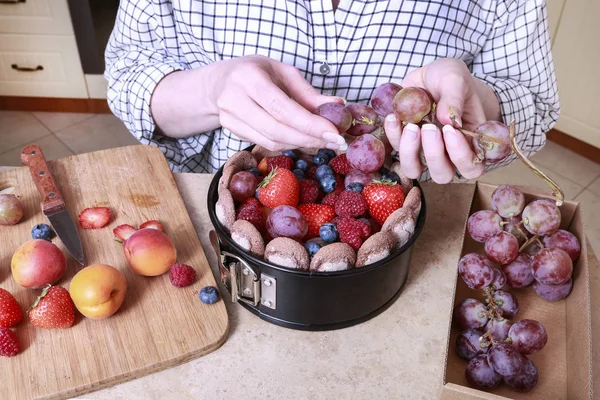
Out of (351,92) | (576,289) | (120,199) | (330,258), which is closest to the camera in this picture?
(330,258)

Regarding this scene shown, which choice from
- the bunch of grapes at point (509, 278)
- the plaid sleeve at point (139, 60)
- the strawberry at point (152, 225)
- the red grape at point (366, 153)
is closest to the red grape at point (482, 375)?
the bunch of grapes at point (509, 278)

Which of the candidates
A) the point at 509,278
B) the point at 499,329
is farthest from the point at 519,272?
the point at 499,329

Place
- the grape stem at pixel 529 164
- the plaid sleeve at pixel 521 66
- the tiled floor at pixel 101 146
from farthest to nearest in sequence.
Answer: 1. the tiled floor at pixel 101 146
2. the plaid sleeve at pixel 521 66
3. the grape stem at pixel 529 164

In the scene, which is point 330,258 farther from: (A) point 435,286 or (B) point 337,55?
(B) point 337,55

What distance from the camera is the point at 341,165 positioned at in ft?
3.09

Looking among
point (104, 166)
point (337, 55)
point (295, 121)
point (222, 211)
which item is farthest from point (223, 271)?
point (337, 55)

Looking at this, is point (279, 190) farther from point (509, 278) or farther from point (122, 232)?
point (509, 278)

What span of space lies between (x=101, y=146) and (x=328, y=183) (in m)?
2.22

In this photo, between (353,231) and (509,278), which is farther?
(509,278)

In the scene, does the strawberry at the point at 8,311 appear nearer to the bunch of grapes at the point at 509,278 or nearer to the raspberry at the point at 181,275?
the raspberry at the point at 181,275

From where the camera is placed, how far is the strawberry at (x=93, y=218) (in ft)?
3.25

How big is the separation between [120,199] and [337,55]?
0.52m

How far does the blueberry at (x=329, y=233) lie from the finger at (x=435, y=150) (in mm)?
170

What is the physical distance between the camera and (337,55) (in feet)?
3.68
